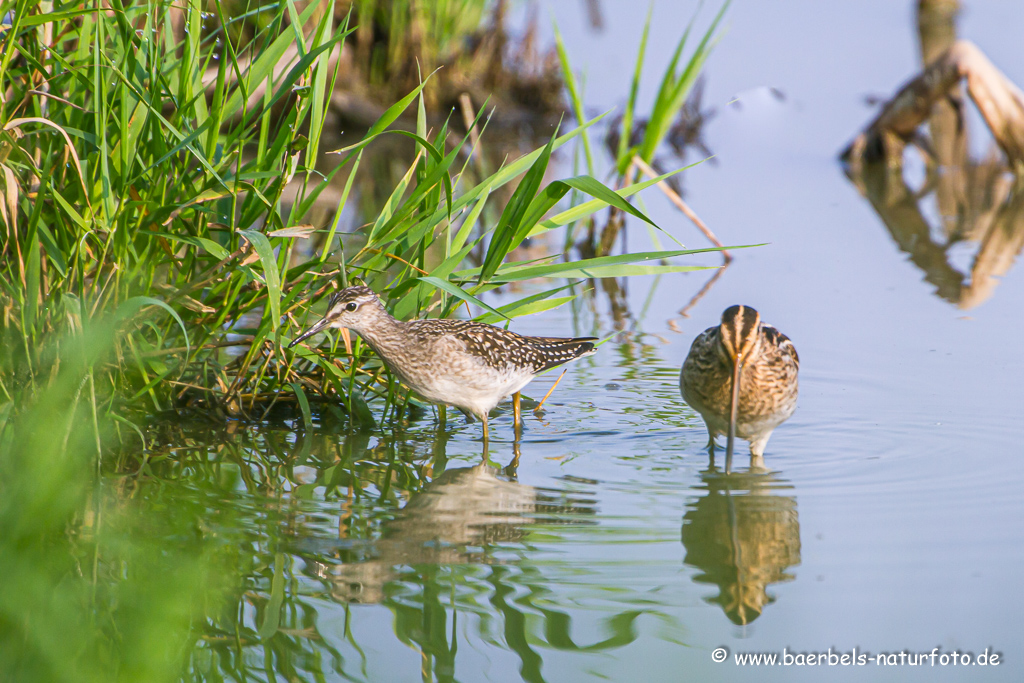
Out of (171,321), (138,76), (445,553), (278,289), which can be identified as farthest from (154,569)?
(138,76)

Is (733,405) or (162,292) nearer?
(733,405)

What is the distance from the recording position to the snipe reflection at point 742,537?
414 centimetres

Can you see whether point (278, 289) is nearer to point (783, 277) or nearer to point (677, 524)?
point (677, 524)

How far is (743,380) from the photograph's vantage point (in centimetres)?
556

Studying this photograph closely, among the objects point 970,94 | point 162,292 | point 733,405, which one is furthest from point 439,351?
point 970,94

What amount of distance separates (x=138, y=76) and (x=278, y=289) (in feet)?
4.35

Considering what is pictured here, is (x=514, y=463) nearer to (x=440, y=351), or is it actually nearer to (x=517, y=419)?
(x=517, y=419)

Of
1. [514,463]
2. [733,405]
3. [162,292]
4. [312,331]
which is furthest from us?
[514,463]

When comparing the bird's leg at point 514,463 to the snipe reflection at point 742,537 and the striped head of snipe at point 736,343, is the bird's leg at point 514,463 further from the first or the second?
the striped head of snipe at point 736,343

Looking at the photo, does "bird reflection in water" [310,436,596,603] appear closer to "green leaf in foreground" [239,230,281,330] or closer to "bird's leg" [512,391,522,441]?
"bird's leg" [512,391,522,441]

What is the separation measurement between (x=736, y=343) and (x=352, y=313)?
6.13 ft

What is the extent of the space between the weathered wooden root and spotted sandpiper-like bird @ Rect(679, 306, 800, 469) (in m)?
8.66

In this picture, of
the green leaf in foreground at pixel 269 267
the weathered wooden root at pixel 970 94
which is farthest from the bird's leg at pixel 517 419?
the weathered wooden root at pixel 970 94

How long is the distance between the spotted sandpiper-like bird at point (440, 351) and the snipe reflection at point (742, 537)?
1204 millimetres
